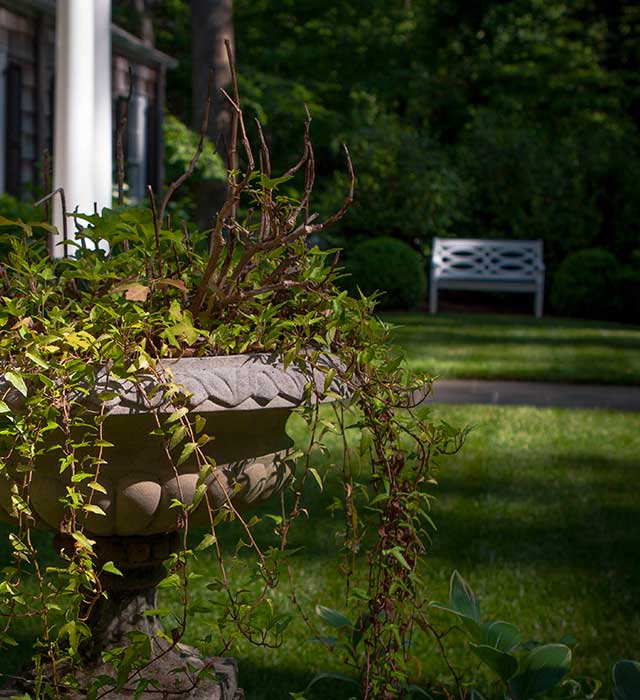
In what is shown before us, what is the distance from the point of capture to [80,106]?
4.07 metres

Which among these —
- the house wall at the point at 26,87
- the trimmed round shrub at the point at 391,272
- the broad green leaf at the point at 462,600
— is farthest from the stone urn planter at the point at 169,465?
the trimmed round shrub at the point at 391,272

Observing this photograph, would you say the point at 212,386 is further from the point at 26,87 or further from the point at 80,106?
the point at 26,87

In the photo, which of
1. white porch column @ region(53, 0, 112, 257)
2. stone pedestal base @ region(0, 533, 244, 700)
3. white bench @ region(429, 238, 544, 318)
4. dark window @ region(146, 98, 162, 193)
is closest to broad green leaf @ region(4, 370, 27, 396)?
stone pedestal base @ region(0, 533, 244, 700)

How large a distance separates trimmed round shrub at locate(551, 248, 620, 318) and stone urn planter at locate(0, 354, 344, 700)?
1291 centimetres

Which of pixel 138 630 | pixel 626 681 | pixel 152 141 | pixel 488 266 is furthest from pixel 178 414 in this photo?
pixel 488 266

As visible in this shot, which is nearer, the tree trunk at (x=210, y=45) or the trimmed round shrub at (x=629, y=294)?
the trimmed round shrub at (x=629, y=294)

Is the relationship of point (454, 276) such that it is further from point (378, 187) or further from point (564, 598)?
point (564, 598)

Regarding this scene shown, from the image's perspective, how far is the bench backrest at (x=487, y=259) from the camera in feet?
51.8

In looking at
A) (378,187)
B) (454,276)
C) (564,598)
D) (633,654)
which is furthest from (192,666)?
(378,187)

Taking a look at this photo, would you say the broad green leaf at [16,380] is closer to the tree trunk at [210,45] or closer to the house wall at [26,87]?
the house wall at [26,87]

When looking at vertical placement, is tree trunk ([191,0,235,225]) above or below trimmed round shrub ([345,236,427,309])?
above

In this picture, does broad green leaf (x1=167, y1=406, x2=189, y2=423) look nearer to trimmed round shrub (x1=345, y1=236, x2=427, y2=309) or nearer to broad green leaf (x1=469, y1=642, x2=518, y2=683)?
broad green leaf (x1=469, y1=642, x2=518, y2=683)

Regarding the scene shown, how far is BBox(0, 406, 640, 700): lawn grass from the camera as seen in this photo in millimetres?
3082

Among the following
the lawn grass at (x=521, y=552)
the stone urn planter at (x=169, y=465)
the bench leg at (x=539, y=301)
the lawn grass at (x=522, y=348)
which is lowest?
the bench leg at (x=539, y=301)
